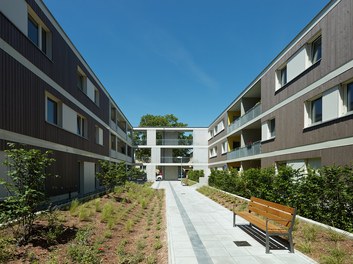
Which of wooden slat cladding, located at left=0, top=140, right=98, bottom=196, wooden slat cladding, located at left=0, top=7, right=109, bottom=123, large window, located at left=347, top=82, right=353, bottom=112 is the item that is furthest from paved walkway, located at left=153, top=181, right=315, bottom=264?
wooden slat cladding, located at left=0, top=7, right=109, bottom=123

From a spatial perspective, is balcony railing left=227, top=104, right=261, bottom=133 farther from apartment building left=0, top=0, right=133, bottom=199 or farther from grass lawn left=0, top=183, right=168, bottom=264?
grass lawn left=0, top=183, right=168, bottom=264

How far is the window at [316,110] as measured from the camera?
13.4m

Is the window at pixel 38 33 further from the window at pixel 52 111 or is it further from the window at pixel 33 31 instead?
the window at pixel 52 111

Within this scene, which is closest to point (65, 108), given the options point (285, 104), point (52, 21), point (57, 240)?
point (52, 21)

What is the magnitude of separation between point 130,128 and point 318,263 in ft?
144

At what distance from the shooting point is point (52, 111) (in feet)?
48.4

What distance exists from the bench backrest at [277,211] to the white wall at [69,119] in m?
11.5

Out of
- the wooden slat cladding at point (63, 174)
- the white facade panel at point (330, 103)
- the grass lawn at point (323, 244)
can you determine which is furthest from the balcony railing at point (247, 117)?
the grass lawn at point (323, 244)

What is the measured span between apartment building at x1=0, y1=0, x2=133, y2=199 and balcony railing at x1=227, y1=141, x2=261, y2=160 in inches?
500

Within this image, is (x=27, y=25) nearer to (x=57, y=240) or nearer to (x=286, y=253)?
(x=57, y=240)

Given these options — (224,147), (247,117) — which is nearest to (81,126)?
(247,117)

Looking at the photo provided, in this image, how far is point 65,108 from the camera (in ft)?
52.5

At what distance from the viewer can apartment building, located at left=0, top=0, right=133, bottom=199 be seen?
989cm

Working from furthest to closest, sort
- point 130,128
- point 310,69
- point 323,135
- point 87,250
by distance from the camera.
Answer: point 130,128 < point 310,69 < point 323,135 < point 87,250
